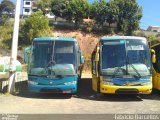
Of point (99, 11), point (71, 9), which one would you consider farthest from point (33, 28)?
point (99, 11)

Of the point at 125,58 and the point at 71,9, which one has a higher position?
the point at 71,9

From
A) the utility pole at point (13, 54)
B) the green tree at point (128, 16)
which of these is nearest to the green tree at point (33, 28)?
the green tree at point (128, 16)

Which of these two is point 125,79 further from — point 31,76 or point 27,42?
point 27,42

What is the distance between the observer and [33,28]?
53.6m

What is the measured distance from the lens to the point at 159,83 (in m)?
15.3

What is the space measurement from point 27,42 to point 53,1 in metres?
16.2

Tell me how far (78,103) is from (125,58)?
2787 millimetres

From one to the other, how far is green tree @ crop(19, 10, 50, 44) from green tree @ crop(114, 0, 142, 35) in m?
15.4

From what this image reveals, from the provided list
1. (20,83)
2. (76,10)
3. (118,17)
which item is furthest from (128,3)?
(20,83)

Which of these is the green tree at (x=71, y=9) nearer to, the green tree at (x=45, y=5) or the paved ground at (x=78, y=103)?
the green tree at (x=45, y=5)

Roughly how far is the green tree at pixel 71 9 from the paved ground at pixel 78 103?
4837 cm

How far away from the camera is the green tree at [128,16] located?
207 feet

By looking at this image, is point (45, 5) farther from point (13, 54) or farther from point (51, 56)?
point (51, 56)

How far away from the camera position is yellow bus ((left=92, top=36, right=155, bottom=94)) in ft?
47.2
